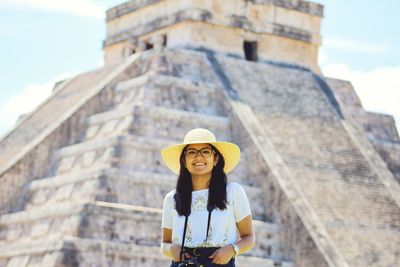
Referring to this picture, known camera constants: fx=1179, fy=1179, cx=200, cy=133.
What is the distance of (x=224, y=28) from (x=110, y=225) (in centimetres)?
751

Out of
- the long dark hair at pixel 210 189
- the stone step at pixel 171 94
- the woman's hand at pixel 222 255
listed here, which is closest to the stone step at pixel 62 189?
the stone step at pixel 171 94

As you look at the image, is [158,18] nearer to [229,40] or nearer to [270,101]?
[229,40]

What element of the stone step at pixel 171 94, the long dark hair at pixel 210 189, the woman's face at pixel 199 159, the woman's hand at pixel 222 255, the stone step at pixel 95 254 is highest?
the stone step at pixel 171 94

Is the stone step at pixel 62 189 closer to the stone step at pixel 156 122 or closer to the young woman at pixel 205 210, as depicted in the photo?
the stone step at pixel 156 122

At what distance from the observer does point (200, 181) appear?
21.0ft

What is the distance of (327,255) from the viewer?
64.4 ft

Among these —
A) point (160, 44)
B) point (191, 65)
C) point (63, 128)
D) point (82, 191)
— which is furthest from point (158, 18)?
point (82, 191)

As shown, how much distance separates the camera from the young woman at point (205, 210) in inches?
243

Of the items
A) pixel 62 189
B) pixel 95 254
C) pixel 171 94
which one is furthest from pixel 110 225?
pixel 171 94

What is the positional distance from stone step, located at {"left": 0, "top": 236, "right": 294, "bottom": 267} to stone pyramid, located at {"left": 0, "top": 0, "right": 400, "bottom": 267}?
23 mm

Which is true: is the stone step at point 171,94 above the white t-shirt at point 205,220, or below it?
above

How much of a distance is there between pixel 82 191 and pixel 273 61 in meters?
7.54

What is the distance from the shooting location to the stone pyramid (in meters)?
19.8

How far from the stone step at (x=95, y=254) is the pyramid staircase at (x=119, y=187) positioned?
Result: 0.02 m
